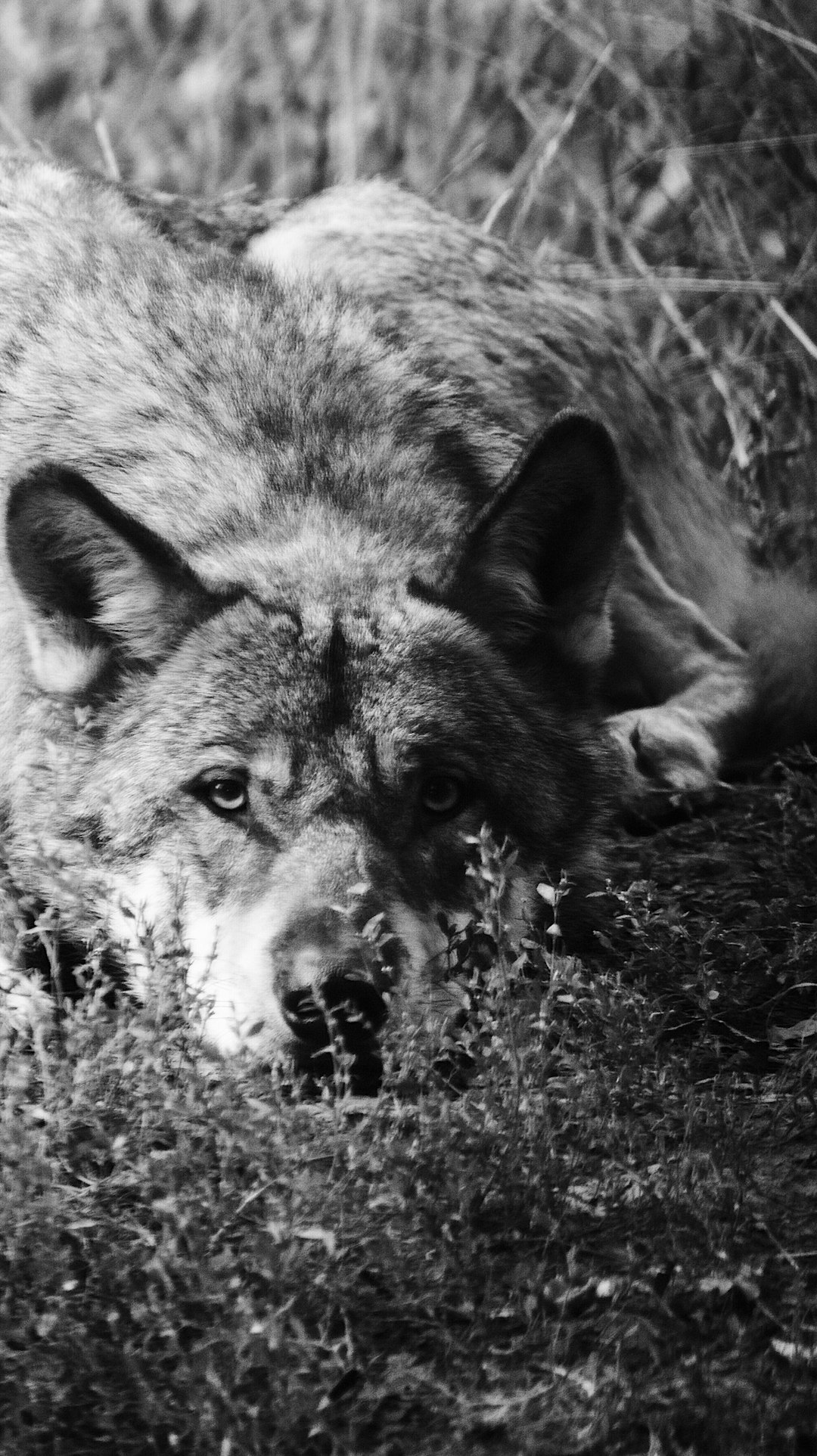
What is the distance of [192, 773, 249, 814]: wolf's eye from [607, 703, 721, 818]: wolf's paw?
5.47 ft

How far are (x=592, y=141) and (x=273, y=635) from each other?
4909 mm

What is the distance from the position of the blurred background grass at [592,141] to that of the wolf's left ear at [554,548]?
259cm

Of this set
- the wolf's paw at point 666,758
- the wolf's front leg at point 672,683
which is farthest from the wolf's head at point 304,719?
the wolf's front leg at point 672,683

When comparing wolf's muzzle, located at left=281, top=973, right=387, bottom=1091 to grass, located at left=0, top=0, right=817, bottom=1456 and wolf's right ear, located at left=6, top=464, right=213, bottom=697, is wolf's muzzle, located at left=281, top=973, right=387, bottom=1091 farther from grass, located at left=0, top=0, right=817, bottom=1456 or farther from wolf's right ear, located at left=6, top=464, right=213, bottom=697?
wolf's right ear, located at left=6, top=464, right=213, bottom=697

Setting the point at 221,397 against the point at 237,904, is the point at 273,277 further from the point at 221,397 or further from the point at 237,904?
the point at 237,904

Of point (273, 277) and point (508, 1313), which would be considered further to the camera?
point (273, 277)

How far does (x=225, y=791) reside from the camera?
316 cm

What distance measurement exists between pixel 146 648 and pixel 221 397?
2.39ft

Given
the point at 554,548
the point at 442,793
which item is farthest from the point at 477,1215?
the point at 554,548

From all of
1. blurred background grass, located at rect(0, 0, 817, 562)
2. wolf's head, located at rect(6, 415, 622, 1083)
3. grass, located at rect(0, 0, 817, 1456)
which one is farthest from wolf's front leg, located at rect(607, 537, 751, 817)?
wolf's head, located at rect(6, 415, 622, 1083)

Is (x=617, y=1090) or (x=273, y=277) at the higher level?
(x=273, y=277)

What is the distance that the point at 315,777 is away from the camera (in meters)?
3.10

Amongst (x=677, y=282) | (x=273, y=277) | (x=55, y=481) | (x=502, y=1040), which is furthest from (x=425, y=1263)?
(x=677, y=282)

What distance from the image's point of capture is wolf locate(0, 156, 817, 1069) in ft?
9.86
